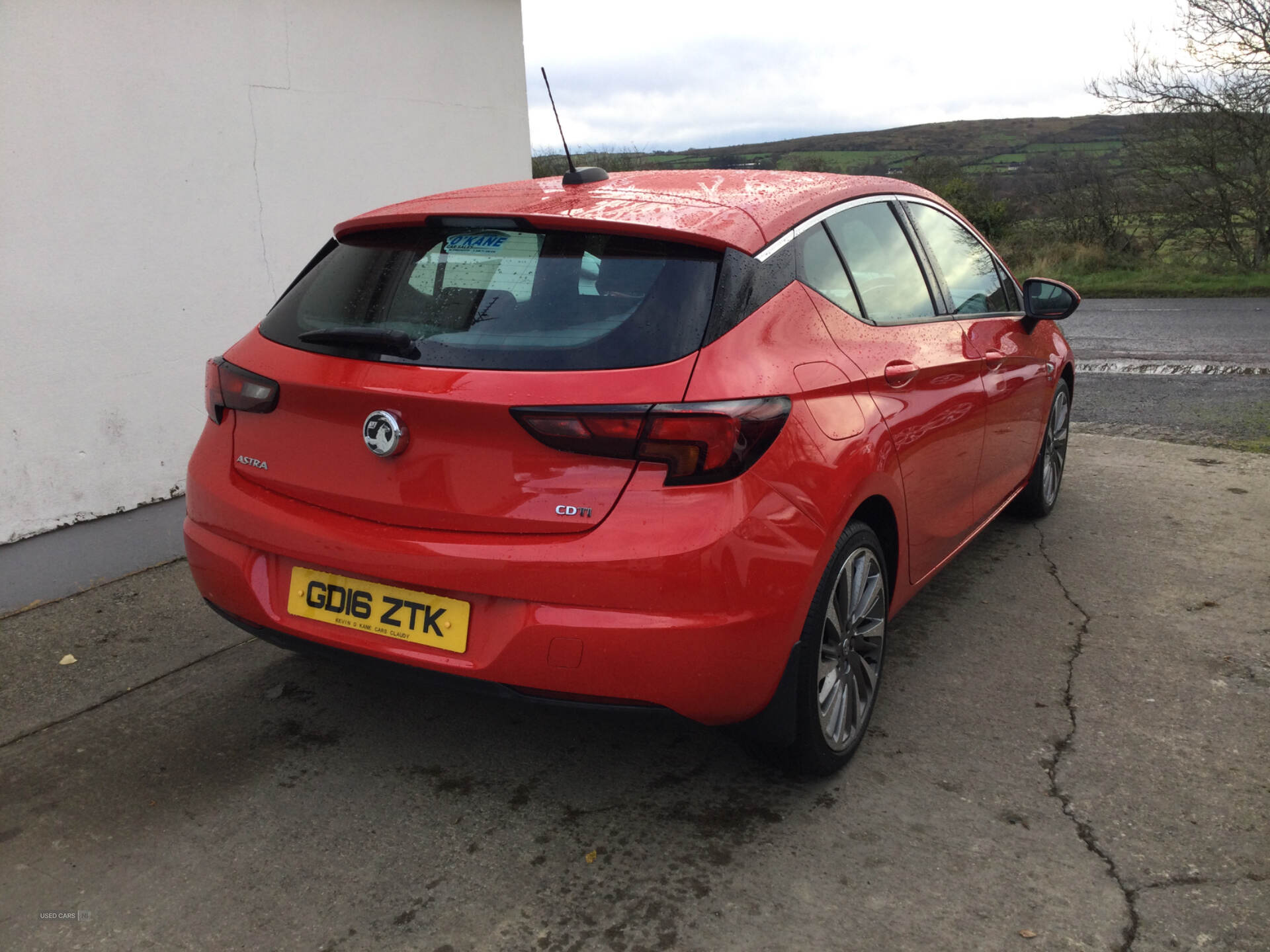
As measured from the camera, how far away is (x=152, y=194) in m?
4.69

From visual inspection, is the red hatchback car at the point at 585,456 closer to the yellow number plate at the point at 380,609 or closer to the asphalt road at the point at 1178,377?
the yellow number plate at the point at 380,609

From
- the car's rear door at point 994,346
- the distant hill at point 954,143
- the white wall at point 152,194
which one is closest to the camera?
the car's rear door at point 994,346

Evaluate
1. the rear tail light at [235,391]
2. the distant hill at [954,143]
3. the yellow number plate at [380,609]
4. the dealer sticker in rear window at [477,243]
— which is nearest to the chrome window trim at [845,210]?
the dealer sticker in rear window at [477,243]

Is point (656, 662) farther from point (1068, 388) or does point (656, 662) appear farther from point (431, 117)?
point (431, 117)

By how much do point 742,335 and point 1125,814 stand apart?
159 cm

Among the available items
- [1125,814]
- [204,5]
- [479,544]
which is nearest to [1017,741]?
[1125,814]

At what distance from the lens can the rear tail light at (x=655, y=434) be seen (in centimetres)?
239

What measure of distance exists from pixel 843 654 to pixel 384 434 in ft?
4.55

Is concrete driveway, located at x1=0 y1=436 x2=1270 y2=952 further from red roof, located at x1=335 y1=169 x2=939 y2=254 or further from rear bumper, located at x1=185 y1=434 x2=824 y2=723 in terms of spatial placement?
red roof, located at x1=335 y1=169 x2=939 y2=254

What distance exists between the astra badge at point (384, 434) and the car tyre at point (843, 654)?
1092 mm

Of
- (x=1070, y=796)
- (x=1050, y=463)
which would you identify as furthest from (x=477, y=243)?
(x=1050, y=463)

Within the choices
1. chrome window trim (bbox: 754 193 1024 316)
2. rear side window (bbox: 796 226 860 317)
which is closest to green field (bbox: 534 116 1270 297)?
chrome window trim (bbox: 754 193 1024 316)

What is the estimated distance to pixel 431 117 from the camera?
635 cm

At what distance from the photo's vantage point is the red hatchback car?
241cm
